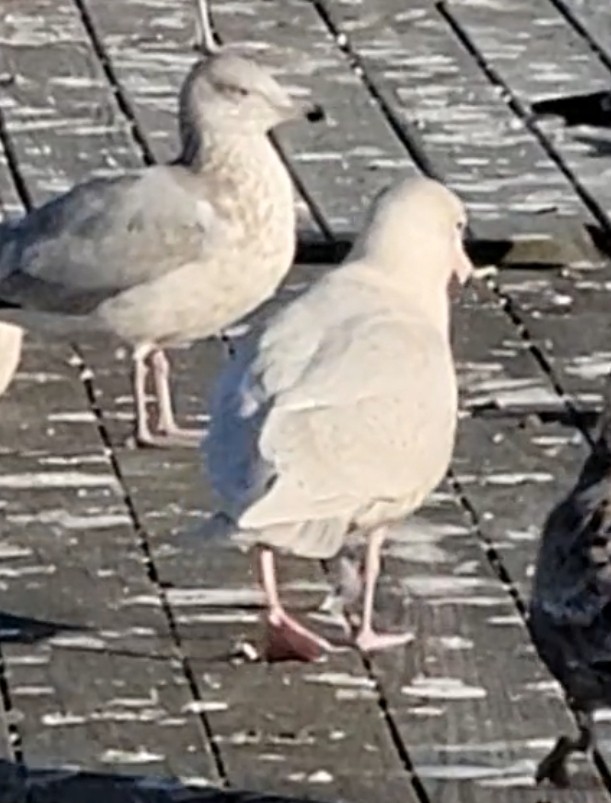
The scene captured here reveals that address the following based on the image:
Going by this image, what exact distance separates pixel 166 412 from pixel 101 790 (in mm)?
1478

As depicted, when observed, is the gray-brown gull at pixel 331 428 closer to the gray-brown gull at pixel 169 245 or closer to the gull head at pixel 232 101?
the gray-brown gull at pixel 169 245

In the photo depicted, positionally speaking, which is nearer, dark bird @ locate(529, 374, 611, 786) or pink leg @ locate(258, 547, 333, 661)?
dark bird @ locate(529, 374, 611, 786)

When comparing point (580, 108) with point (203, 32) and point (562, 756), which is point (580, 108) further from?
point (562, 756)

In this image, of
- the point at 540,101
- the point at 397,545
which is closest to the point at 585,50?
the point at 540,101

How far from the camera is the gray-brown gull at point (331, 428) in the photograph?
16.4 ft

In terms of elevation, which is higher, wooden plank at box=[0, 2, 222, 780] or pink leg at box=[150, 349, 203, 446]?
wooden plank at box=[0, 2, 222, 780]

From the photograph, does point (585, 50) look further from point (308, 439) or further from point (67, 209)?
point (308, 439)

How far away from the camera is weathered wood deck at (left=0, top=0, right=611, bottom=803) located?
4805 mm

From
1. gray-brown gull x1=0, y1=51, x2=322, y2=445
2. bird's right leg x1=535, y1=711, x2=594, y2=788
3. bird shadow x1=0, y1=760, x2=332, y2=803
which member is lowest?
gray-brown gull x1=0, y1=51, x2=322, y2=445

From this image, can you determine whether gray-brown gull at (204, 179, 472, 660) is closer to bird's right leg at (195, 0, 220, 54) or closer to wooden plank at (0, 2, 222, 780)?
wooden plank at (0, 2, 222, 780)

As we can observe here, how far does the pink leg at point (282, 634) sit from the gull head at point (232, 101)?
1.48 meters

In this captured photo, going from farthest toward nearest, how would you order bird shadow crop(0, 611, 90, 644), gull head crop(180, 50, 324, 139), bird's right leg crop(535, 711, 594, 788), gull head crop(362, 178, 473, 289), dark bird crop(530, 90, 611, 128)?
dark bird crop(530, 90, 611, 128) → gull head crop(180, 50, 324, 139) → gull head crop(362, 178, 473, 289) → bird shadow crop(0, 611, 90, 644) → bird's right leg crop(535, 711, 594, 788)

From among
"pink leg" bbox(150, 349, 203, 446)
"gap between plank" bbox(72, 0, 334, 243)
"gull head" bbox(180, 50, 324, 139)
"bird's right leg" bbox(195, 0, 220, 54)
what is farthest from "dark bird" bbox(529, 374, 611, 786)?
"bird's right leg" bbox(195, 0, 220, 54)

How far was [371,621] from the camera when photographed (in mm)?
5246
